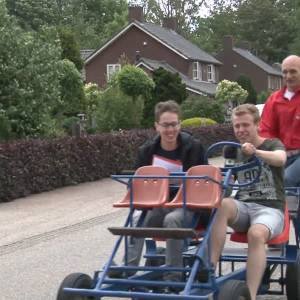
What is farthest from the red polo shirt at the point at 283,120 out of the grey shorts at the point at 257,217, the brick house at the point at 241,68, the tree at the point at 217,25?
the tree at the point at 217,25

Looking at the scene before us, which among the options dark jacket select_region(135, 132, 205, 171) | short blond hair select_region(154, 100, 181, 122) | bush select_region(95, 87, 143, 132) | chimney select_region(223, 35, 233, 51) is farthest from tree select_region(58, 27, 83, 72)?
chimney select_region(223, 35, 233, 51)

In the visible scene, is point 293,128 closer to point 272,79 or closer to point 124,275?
point 124,275

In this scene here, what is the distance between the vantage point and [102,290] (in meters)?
5.65

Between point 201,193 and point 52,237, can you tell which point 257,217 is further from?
point 52,237

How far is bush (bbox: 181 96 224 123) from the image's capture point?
141ft

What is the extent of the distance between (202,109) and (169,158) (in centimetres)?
3667

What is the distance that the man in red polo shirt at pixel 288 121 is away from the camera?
727cm

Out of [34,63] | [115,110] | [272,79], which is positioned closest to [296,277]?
[34,63]

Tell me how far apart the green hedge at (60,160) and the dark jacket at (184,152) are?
10.1 m

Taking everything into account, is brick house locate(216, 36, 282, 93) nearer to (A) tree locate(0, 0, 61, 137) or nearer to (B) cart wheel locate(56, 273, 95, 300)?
(A) tree locate(0, 0, 61, 137)

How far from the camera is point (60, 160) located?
18.8m

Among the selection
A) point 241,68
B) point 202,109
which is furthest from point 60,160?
point 241,68

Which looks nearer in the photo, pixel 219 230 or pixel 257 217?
pixel 219 230

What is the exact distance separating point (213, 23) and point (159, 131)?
95.3 meters
